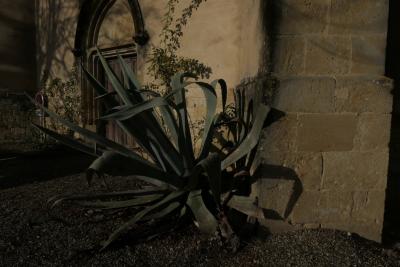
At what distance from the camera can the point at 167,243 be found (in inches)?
77.0

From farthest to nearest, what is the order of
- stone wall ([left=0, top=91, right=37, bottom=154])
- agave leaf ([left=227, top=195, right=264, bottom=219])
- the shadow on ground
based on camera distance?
stone wall ([left=0, top=91, right=37, bottom=154]), the shadow on ground, agave leaf ([left=227, top=195, right=264, bottom=219])

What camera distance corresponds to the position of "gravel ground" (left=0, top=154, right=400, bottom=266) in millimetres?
1747

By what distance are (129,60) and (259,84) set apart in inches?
136

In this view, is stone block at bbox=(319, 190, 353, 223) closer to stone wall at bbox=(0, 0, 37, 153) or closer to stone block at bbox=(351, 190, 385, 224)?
stone block at bbox=(351, 190, 385, 224)

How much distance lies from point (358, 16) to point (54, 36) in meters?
5.82

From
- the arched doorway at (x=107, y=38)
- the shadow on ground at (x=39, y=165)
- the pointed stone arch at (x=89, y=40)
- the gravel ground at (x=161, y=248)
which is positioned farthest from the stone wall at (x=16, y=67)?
the gravel ground at (x=161, y=248)

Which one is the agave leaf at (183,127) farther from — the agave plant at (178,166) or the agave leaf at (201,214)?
the agave leaf at (201,214)

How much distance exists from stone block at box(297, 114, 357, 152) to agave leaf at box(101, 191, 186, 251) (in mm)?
811

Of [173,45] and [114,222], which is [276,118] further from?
[173,45]

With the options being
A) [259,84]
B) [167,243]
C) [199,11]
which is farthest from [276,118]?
[199,11]

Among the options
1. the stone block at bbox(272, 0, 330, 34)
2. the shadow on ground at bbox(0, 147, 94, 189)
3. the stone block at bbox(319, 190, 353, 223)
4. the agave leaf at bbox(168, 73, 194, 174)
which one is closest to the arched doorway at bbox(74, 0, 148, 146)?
the shadow on ground at bbox(0, 147, 94, 189)

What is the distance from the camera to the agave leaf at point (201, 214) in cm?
193

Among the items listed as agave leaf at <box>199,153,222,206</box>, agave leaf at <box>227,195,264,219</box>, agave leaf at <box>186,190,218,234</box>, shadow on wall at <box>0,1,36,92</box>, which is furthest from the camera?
shadow on wall at <box>0,1,36,92</box>

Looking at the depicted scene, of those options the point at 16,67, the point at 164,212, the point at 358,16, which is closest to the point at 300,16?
the point at 358,16
